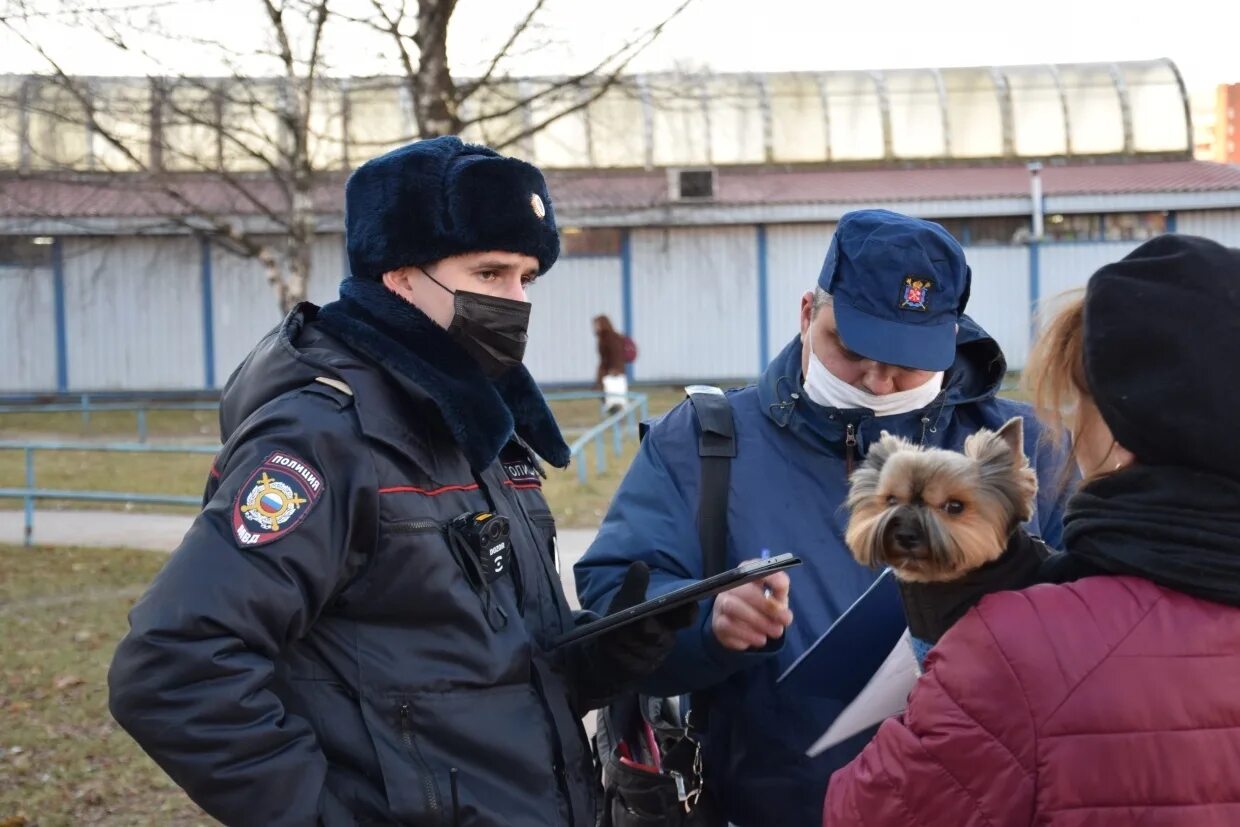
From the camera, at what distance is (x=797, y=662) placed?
8.52ft

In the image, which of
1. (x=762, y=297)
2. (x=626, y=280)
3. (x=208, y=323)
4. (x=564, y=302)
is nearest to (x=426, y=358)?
(x=564, y=302)

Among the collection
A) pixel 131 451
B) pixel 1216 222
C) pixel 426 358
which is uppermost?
pixel 1216 222

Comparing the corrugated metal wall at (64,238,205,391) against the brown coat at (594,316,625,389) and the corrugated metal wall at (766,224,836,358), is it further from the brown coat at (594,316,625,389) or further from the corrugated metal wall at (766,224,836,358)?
the corrugated metal wall at (766,224,836,358)

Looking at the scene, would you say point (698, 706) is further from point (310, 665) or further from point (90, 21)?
point (90, 21)

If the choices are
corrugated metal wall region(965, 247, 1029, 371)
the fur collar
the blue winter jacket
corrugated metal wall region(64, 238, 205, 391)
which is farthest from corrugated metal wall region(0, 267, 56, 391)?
the fur collar

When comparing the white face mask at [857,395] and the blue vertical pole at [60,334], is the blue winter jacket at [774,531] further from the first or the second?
the blue vertical pole at [60,334]

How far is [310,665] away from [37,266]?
1069 inches

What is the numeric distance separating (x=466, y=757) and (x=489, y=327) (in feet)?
2.89

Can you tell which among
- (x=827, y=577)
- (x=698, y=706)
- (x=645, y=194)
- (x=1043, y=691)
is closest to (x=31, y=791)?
(x=698, y=706)

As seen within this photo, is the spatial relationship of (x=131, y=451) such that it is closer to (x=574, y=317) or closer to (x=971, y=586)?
(x=971, y=586)

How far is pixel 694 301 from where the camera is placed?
28.1 metres

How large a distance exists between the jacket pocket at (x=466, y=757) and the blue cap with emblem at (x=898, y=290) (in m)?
1.09

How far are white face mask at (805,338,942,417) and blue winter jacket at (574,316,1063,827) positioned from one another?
0.02m

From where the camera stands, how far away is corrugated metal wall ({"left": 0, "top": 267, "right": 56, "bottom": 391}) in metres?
27.2
